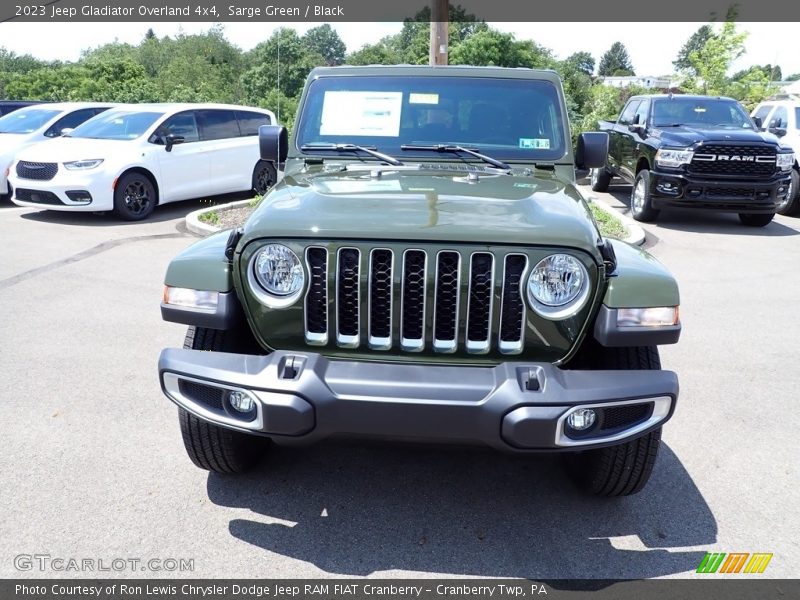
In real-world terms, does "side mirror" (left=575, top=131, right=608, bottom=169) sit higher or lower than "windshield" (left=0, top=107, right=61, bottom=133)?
higher

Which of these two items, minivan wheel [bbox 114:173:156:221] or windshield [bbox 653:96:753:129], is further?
windshield [bbox 653:96:753:129]

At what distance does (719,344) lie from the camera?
5508mm

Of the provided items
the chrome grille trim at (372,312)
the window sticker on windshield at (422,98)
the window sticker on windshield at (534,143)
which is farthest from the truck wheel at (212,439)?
the window sticker on windshield at (534,143)

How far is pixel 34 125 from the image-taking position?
12.7 m

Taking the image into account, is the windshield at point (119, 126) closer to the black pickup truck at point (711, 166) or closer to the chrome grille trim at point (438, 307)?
the black pickup truck at point (711, 166)

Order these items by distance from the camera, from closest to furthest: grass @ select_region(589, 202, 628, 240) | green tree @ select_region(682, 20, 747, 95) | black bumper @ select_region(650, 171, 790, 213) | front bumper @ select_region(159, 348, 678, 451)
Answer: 1. front bumper @ select_region(159, 348, 678, 451)
2. grass @ select_region(589, 202, 628, 240)
3. black bumper @ select_region(650, 171, 790, 213)
4. green tree @ select_region(682, 20, 747, 95)

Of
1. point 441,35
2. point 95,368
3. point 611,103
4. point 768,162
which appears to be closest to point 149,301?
point 95,368

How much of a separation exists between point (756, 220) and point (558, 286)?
945 centimetres

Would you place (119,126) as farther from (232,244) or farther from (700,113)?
(232,244)

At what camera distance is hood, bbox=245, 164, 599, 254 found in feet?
8.55

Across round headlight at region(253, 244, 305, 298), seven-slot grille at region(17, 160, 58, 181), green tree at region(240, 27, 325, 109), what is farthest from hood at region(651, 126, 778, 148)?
green tree at region(240, 27, 325, 109)

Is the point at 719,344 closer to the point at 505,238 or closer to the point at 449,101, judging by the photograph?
the point at 449,101

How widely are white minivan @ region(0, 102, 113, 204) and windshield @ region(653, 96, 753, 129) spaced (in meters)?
10.2

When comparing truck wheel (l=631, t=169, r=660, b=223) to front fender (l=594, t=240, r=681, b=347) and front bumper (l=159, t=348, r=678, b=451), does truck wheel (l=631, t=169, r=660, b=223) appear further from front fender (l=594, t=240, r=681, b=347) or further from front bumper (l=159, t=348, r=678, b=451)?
front bumper (l=159, t=348, r=678, b=451)
